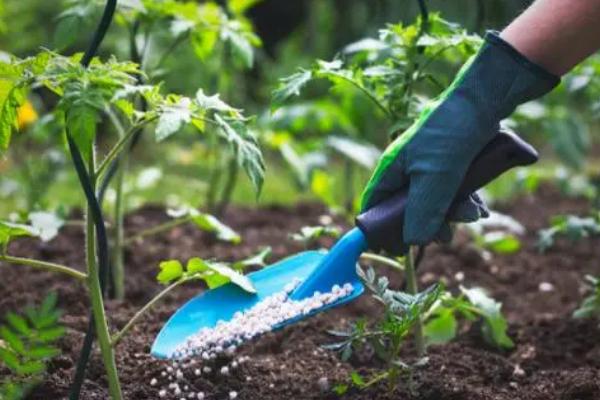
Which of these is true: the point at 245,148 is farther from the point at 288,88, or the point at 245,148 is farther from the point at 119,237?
the point at 119,237

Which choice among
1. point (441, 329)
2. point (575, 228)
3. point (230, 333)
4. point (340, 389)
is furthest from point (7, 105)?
point (575, 228)

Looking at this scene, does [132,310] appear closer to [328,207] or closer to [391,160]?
[391,160]

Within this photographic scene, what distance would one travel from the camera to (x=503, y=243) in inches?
128

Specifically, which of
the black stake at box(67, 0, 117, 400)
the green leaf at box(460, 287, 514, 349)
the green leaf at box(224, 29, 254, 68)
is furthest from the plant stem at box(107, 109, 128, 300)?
the green leaf at box(460, 287, 514, 349)

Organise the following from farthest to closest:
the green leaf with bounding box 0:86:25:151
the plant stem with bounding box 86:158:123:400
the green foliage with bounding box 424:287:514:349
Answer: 1. the green foliage with bounding box 424:287:514:349
2. the plant stem with bounding box 86:158:123:400
3. the green leaf with bounding box 0:86:25:151

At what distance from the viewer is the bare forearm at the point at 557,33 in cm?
194

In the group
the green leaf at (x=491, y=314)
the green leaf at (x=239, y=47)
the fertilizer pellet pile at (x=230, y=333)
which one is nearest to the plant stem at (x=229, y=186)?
the green leaf at (x=239, y=47)

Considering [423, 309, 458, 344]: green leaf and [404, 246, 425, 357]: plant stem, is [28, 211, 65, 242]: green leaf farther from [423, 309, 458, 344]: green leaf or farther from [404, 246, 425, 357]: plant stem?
[423, 309, 458, 344]: green leaf

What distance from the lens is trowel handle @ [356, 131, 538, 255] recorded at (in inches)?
84.1

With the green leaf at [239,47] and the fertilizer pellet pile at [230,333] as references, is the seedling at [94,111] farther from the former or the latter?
the green leaf at [239,47]

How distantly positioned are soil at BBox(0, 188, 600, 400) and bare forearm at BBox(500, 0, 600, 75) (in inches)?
29.5

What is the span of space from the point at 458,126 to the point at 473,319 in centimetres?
69

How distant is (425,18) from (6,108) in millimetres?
1019

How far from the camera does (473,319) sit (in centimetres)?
259
